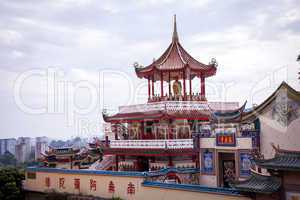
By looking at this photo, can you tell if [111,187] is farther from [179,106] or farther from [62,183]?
[179,106]

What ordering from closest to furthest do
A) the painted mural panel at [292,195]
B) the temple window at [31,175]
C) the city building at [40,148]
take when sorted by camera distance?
the painted mural panel at [292,195] < the temple window at [31,175] < the city building at [40,148]

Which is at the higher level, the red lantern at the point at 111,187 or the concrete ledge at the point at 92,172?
the concrete ledge at the point at 92,172

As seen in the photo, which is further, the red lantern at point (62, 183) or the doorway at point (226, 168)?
the red lantern at point (62, 183)

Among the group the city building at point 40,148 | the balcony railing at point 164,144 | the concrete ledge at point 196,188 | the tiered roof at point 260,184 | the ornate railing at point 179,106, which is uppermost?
the ornate railing at point 179,106

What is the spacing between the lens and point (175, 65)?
87.2 ft

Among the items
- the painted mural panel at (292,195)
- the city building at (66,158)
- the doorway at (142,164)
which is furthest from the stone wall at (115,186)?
the doorway at (142,164)

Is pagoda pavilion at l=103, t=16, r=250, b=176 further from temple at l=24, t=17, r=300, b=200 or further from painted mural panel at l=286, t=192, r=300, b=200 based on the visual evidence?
painted mural panel at l=286, t=192, r=300, b=200

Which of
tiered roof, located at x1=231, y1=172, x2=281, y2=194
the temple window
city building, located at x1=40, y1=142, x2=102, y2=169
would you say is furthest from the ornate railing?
tiered roof, located at x1=231, y1=172, x2=281, y2=194

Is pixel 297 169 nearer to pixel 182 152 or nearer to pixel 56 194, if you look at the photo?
pixel 182 152

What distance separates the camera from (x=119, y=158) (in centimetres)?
2694

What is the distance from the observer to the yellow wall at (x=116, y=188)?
17.0 m

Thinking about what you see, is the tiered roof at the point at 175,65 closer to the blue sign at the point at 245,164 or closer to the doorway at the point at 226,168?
the doorway at the point at 226,168

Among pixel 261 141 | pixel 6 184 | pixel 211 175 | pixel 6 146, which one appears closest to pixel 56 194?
pixel 6 184

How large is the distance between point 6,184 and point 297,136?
19.2 meters
